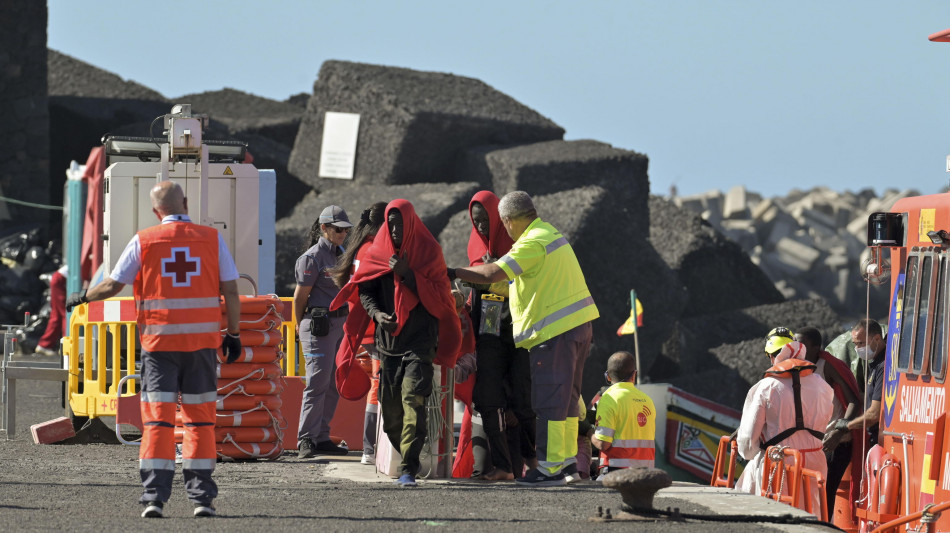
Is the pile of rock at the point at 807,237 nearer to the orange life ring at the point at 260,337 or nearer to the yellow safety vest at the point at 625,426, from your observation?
the yellow safety vest at the point at 625,426

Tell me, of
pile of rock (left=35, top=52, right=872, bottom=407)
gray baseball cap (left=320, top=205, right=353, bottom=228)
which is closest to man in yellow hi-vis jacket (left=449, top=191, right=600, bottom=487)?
gray baseball cap (left=320, top=205, right=353, bottom=228)

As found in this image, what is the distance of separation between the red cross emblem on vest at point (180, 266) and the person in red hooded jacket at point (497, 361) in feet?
7.46

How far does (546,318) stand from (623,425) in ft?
4.08

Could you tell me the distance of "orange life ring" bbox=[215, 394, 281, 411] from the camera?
10.8 metres

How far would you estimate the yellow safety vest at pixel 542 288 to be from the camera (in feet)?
Answer: 30.4

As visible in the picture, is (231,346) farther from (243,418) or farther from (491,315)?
(243,418)

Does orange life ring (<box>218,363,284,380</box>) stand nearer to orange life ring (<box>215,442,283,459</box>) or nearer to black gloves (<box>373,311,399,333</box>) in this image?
orange life ring (<box>215,442,283,459</box>)

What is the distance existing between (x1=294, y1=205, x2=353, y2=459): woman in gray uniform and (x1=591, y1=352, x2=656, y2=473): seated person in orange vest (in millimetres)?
2122

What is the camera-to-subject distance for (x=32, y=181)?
25.2 meters

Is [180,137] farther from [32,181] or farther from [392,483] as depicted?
[32,181]

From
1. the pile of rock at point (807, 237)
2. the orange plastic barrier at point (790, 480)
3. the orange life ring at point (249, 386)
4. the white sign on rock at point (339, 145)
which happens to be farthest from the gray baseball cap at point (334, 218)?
the pile of rock at point (807, 237)

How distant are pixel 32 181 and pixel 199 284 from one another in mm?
18353

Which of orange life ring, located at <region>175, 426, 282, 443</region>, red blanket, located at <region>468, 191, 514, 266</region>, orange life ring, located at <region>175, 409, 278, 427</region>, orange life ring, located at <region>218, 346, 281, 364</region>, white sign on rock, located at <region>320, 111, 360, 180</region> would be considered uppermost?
white sign on rock, located at <region>320, 111, 360, 180</region>

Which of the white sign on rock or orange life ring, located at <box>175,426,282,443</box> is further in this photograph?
the white sign on rock
